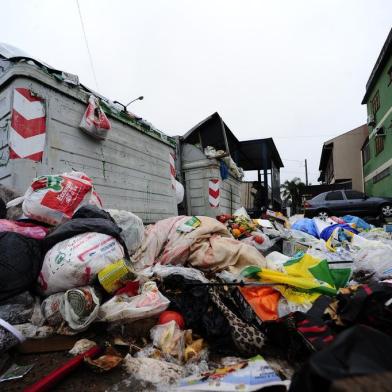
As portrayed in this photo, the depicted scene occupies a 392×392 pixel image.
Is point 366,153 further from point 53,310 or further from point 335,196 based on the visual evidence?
point 53,310

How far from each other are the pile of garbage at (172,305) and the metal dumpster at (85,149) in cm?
37

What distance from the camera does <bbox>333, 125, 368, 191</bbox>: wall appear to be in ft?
81.9

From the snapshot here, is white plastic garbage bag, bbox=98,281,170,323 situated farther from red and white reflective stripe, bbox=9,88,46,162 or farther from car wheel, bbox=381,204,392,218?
car wheel, bbox=381,204,392,218

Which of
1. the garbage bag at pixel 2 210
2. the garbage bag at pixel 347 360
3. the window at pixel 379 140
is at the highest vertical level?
the window at pixel 379 140

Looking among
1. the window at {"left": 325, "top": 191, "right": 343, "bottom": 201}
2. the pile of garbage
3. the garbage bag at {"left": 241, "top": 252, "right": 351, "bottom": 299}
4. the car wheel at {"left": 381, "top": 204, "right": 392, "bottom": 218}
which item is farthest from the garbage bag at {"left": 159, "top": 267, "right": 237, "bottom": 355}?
the window at {"left": 325, "top": 191, "right": 343, "bottom": 201}

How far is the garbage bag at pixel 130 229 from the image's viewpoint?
2571mm

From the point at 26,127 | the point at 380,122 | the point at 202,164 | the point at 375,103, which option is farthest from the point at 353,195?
the point at 26,127

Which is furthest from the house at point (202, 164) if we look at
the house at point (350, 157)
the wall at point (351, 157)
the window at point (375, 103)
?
the wall at point (351, 157)

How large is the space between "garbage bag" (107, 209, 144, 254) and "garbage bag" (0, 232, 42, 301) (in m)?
0.78

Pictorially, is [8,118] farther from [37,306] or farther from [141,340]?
[141,340]

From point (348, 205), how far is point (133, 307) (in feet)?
40.5

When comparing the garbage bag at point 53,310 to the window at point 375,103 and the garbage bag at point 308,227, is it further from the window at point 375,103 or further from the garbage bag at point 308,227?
the window at point 375,103

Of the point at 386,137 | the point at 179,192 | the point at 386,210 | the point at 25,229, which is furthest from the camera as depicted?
the point at 386,137

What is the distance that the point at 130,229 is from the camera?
2.62 m
